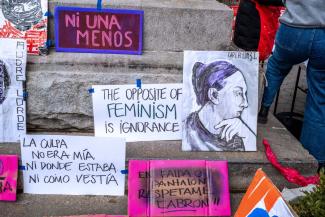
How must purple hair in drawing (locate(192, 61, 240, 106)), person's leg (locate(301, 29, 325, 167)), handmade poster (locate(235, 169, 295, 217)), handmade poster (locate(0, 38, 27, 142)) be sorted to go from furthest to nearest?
person's leg (locate(301, 29, 325, 167)) → purple hair in drawing (locate(192, 61, 240, 106)) → handmade poster (locate(0, 38, 27, 142)) → handmade poster (locate(235, 169, 295, 217))

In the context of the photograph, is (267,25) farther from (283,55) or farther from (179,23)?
(179,23)

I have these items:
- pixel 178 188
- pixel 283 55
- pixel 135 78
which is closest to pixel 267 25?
pixel 283 55

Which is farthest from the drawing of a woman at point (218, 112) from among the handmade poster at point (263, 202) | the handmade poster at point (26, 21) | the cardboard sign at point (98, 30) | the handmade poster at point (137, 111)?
the handmade poster at point (26, 21)

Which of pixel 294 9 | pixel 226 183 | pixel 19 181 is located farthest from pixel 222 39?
pixel 19 181

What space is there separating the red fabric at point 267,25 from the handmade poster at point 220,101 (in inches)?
26.2

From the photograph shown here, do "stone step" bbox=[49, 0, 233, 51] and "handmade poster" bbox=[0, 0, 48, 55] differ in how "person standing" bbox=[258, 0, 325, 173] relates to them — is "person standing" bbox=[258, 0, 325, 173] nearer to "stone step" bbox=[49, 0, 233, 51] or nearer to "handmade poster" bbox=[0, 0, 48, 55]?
"stone step" bbox=[49, 0, 233, 51]

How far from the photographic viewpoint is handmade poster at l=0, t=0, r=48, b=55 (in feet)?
9.91

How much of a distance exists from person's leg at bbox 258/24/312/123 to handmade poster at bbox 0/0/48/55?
5.62ft

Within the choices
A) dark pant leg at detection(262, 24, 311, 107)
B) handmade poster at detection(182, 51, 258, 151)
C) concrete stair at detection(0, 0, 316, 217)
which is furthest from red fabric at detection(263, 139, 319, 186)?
dark pant leg at detection(262, 24, 311, 107)

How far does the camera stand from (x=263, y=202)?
6.71ft

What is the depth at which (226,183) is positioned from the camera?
9.53ft

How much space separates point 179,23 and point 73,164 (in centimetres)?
125

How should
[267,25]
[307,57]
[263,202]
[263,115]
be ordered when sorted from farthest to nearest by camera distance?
[267,25]
[263,115]
[307,57]
[263,202]

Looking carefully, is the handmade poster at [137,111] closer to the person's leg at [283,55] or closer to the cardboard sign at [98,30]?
the cardboard sign at [98,30]
